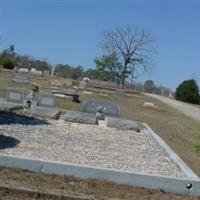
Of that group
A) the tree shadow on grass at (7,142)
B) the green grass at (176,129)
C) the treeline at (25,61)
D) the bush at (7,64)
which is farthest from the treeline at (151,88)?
the tree shadow on grass at (7,142)

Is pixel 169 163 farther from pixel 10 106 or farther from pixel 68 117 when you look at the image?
pixel 10 106

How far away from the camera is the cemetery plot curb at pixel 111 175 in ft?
21.9

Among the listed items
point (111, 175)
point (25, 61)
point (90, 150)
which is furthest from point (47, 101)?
point (25, 61)

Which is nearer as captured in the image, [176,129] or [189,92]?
[176,129]

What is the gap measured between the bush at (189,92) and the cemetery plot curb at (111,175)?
5473 cm

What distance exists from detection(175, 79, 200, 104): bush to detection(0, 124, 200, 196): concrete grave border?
54.7m

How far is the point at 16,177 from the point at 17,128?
15.4ft

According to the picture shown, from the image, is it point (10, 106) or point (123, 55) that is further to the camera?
point (123, 55)

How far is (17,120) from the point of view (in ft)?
41.0

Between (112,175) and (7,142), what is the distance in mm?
2600

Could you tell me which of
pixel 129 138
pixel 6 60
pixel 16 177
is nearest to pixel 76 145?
pixel 129 138

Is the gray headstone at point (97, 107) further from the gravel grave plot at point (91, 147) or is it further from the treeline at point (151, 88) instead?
the treeline at point (151, 88)

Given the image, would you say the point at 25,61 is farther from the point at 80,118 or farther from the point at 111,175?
the point at 111,175

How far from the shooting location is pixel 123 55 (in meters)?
74.6
